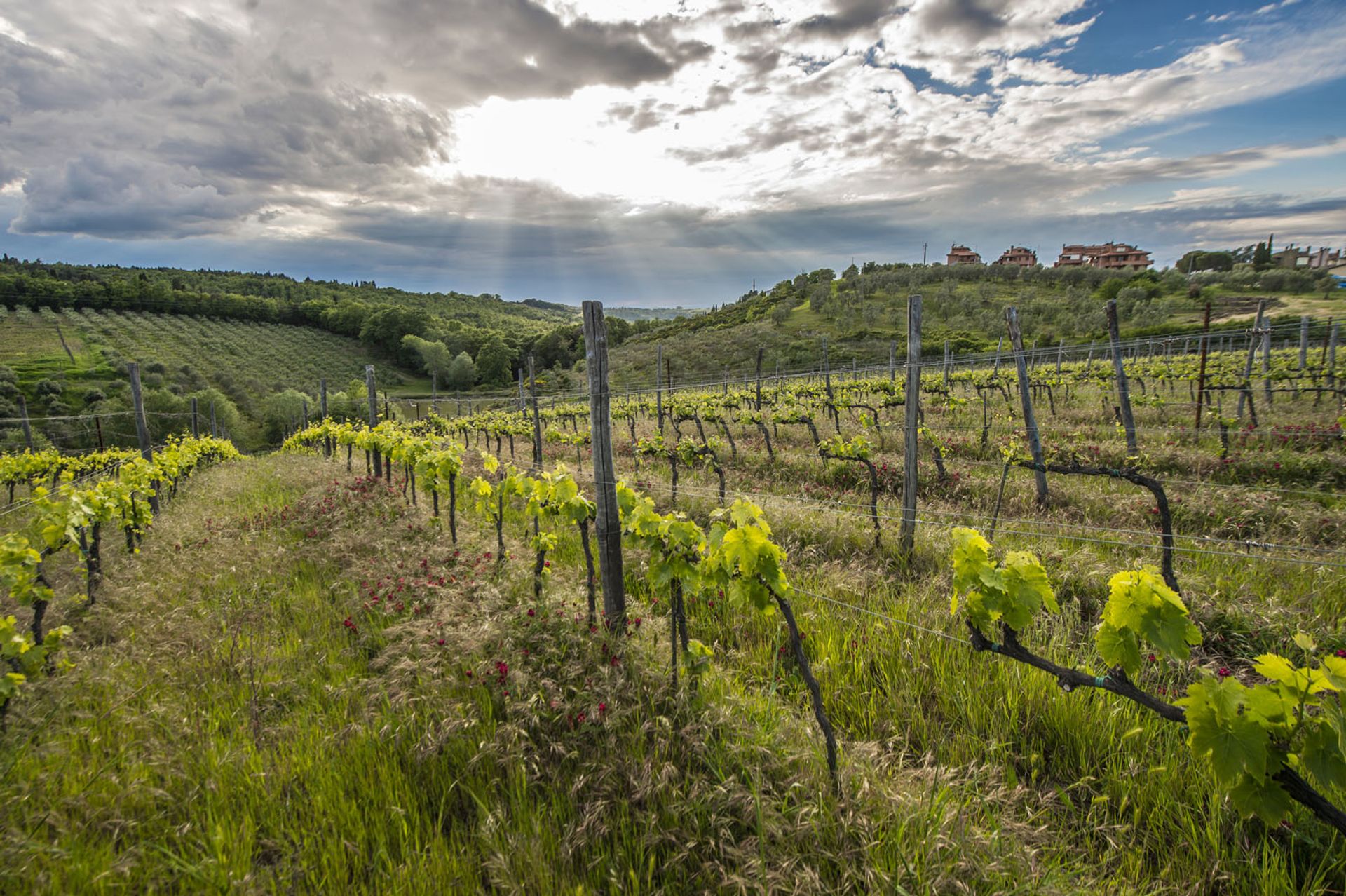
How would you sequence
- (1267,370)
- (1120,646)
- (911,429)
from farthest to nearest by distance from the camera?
1. (1267,370)
2. (911,429)
3. (1120,646)

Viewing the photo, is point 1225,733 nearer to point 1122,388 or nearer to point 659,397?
point 1122,388

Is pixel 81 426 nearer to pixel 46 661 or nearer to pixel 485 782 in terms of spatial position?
pixel 46 661

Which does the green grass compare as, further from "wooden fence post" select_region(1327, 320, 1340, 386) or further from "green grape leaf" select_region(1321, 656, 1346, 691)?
"wooden fence post" select_region(1327, 320, 1340, 386)

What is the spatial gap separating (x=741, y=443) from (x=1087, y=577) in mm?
10413

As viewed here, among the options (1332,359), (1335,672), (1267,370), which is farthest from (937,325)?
(1335,672)

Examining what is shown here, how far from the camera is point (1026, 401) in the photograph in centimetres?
813

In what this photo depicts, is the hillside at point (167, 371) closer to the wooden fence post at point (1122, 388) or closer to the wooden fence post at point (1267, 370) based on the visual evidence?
the wooden fence post at point (1122, 388)

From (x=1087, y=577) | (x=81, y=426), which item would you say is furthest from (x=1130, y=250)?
(x=81, y=426)

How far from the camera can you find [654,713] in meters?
3.67

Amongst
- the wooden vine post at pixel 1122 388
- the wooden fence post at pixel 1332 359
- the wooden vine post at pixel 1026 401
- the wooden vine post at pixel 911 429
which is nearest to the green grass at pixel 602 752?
the wooden vine post at pixel 911 429

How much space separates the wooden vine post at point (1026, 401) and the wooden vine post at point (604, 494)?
6366 millimetres

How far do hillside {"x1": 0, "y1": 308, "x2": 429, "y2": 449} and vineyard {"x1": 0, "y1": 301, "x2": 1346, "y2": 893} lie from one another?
40935 mm

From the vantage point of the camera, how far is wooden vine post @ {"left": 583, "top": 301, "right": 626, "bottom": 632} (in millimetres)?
4793

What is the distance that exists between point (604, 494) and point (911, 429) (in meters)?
4.48
